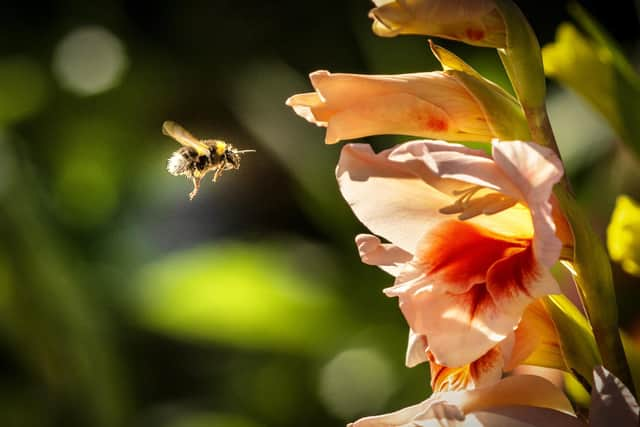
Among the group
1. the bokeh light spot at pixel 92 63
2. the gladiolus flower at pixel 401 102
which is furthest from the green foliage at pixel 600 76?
the bokeh light spot at pixel 92 63

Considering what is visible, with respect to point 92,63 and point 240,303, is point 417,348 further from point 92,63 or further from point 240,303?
point 92,63

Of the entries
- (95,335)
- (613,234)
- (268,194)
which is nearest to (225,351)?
(95,335)

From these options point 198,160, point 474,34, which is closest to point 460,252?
point 474,34

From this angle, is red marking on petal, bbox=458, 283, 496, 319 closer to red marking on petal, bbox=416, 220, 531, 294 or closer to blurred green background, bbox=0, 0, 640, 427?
red marking on petal, bbox=416, 220, 531, 294

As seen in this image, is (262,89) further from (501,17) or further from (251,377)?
(501,17)

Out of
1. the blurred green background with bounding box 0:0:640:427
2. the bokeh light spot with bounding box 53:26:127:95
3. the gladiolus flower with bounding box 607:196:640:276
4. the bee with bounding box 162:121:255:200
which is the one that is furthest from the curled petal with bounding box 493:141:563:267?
the bokeh light spot with bounding box 53:26:127:95

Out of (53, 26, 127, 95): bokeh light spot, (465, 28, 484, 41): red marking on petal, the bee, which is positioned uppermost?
(465, 28, 484, 41): red marking on petal
